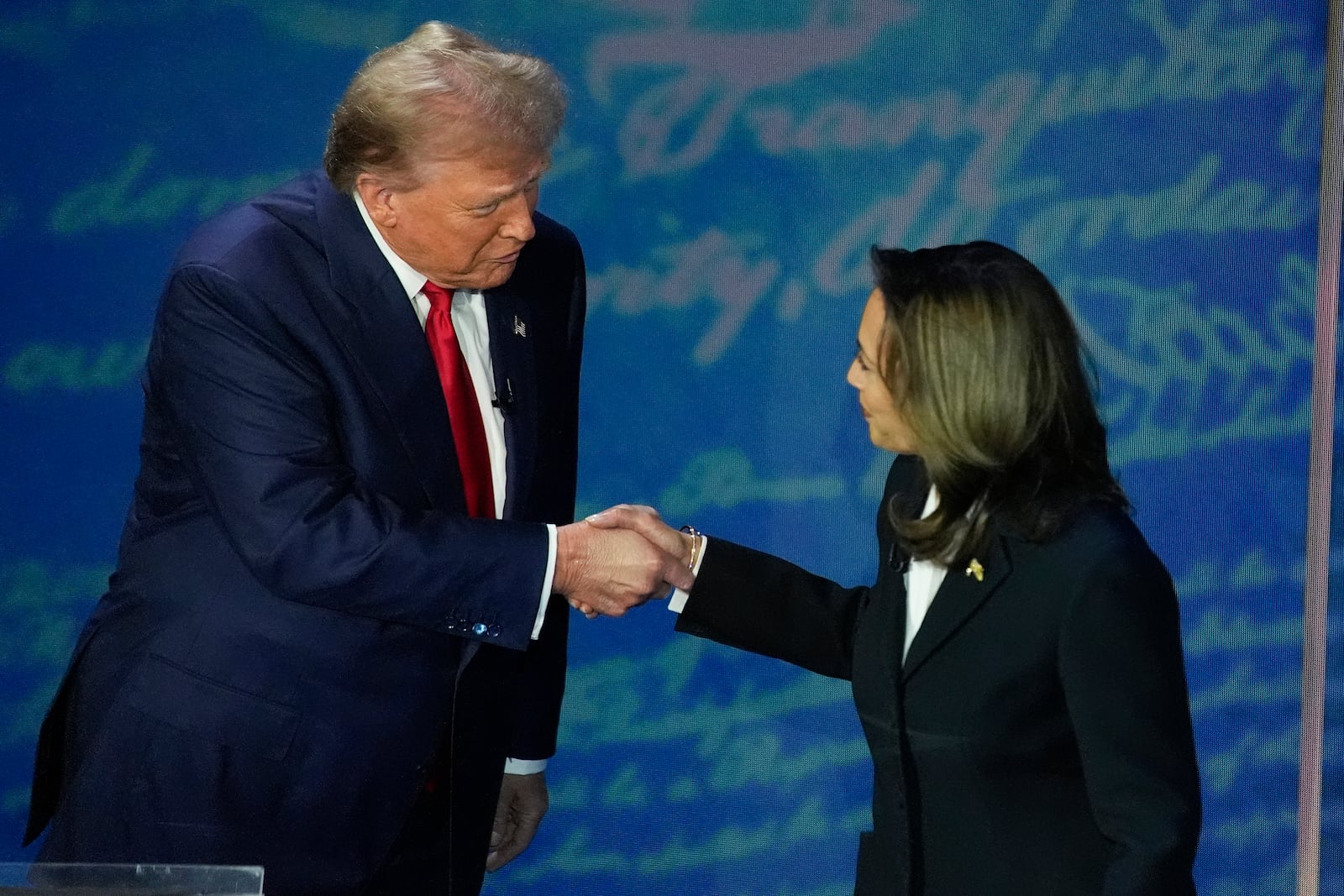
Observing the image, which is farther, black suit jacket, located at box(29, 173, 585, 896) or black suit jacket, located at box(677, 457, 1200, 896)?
black suit jacket, located at box(29, 173, 585, 896)

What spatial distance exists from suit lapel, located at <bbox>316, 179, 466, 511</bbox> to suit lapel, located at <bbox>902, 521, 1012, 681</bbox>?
2.61 ft

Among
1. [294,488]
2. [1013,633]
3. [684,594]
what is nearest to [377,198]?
[294,488]

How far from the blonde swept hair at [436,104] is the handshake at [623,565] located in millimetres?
605

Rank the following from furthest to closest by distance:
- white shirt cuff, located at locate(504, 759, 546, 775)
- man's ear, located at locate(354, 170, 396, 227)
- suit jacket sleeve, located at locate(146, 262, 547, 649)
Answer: white shirt cuff, located at locate(504, 759, 546, 775)
man's ear, located at locate(354, 170, 396, 227)
suit jacket sleeve, located at locate(146, 262, 547, 649)

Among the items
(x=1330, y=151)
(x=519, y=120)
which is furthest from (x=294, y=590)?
(x=1330, y=151)

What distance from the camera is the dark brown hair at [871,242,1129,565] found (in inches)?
71.0

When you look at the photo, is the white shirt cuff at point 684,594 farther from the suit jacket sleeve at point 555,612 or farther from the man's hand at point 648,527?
the suit jacket sleeve at point 555,612

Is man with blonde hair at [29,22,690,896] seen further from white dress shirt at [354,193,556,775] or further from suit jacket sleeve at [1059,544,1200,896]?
suit jacket sleeve at [1059,544,1200,896]

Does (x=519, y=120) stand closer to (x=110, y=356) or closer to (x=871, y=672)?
(x=871, y=672)

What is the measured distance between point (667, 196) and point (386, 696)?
1559mm

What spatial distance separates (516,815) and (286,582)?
0.82 meters

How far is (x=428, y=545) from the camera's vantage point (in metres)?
2.22

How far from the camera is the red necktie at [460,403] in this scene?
2.38m

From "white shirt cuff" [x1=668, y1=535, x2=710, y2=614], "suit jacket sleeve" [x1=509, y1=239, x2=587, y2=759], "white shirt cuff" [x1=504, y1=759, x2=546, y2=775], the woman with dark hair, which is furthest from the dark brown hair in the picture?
"white shirt cuff" [x1=504, y1=759, x2=546, y2=775]
